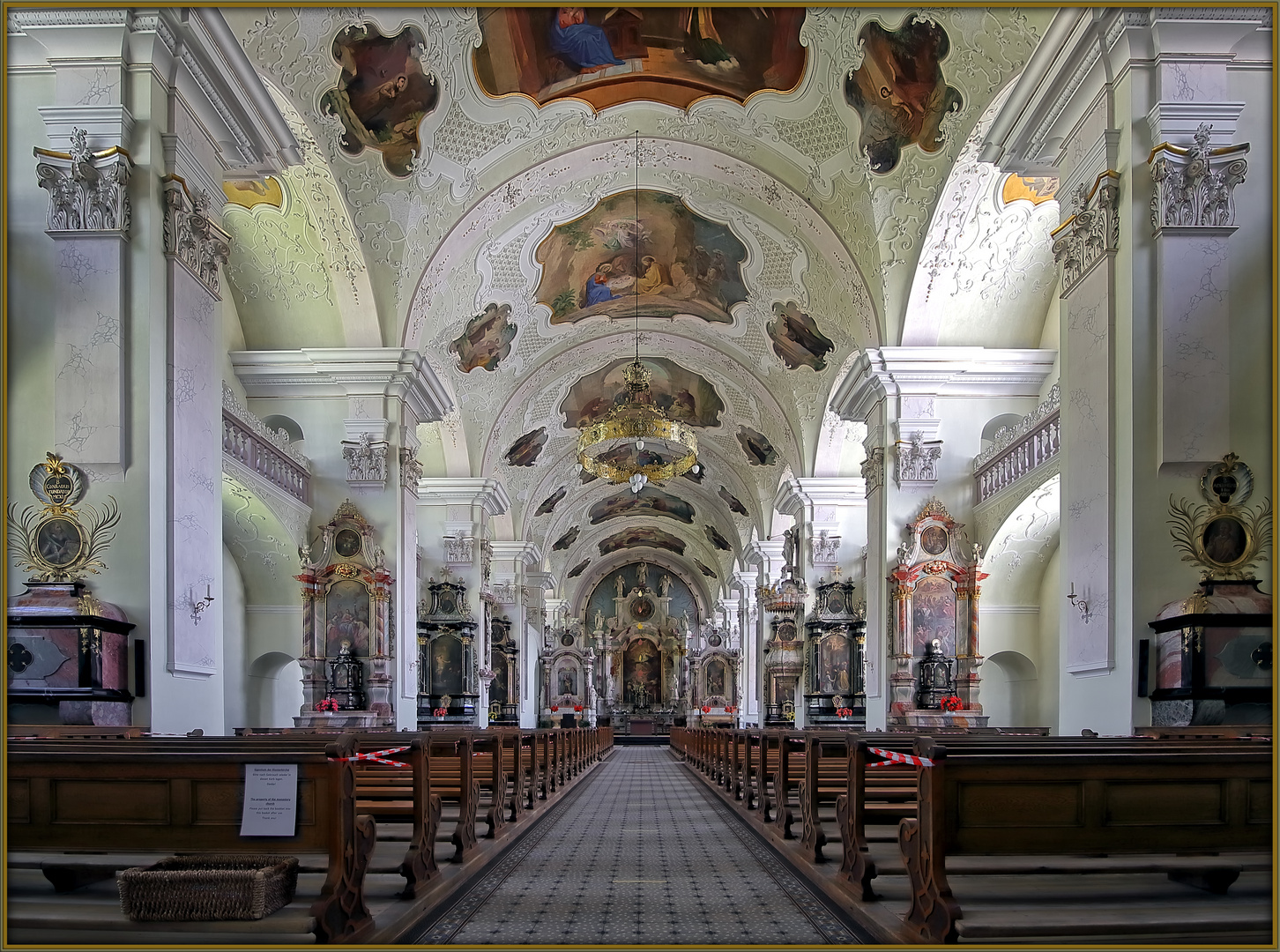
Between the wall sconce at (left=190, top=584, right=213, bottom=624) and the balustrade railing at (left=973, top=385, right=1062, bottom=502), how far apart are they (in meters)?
8.74

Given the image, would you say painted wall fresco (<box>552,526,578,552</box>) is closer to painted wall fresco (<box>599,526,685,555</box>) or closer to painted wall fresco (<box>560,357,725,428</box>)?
painted wall fresco (<box>599,526,685,555</box>)

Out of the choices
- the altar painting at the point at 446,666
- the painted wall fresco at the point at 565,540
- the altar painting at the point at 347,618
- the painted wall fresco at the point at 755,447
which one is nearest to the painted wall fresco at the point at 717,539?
the painted wall fresco at the point at 565,540

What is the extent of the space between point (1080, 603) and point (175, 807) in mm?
6935

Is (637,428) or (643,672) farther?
(643,672)

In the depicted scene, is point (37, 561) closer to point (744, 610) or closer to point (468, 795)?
point (468, 795)

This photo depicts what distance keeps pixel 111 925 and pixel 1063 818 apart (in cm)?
376

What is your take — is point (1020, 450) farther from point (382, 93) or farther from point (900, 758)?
point (900, 758)

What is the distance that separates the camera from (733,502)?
103ft

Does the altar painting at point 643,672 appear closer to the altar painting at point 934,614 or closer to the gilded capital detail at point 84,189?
the altar painting at point 934,614

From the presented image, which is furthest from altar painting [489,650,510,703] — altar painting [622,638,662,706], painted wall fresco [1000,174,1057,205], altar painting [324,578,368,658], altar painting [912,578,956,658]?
altar painting [622,638,662,706]

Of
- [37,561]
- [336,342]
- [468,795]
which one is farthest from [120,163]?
[336,342]

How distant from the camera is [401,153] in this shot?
14352mm

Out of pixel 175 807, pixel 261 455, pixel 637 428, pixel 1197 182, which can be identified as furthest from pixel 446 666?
pixel 175 807

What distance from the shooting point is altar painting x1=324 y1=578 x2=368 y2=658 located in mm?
15188
